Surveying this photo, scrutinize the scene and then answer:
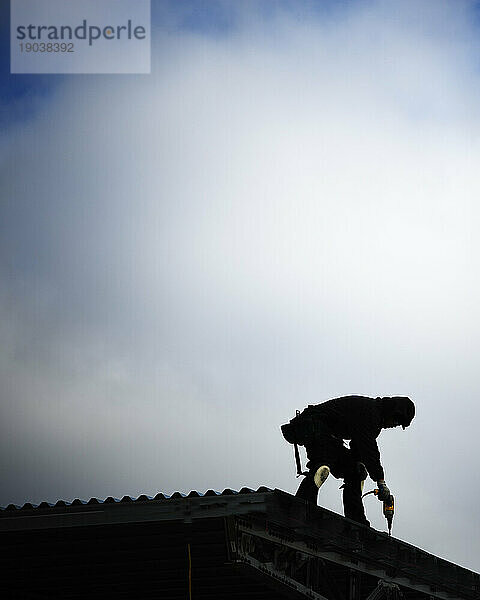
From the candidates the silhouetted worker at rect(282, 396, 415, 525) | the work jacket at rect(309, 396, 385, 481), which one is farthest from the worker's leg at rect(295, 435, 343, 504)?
the work jacket at rect(309, 396, 385, 481)

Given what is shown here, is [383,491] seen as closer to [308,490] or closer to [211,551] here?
[308,490]

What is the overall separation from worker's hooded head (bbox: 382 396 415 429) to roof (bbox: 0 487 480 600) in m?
1.71

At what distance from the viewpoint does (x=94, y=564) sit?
36.1 feet

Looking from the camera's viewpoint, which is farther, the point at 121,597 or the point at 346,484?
the point at 121,597

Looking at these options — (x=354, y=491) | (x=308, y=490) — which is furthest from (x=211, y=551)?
(x=354, y=491)

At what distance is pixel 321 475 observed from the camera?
10680 millimetres

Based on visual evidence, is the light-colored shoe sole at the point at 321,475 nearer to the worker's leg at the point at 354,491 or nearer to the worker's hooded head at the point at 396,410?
the worker's leg at the point at 354,491

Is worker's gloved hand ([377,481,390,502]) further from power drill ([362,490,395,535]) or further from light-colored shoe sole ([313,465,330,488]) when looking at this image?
light-colored shoe sole ([313,465,330,488])

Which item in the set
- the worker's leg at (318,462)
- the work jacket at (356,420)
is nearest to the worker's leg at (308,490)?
the worker's leg at (318,462)

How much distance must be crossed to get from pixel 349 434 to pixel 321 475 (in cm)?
75

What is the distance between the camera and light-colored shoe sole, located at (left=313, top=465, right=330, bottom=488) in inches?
416

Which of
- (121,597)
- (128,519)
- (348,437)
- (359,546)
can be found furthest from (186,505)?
(121,597)

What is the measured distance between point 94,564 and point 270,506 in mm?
3053

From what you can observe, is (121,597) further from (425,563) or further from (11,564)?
(425,563)
